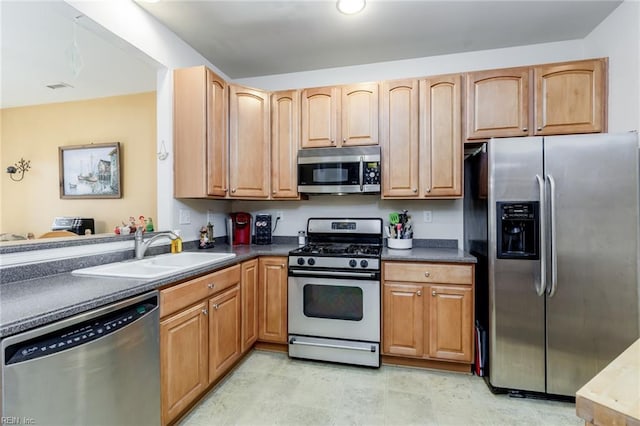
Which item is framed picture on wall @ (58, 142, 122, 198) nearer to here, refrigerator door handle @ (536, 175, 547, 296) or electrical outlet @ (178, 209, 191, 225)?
electrical outlet @ (178, 209, 191, 225)

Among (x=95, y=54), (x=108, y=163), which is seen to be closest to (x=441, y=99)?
(x=95, y=54)

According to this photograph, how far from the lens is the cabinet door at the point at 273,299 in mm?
2600

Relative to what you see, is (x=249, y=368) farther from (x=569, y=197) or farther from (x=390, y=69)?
(x=390, y=69)

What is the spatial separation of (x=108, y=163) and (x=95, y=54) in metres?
1.46

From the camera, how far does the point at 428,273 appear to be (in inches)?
92.4

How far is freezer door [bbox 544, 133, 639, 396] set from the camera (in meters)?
1.92

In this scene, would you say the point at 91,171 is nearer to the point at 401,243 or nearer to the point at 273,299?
the point at 273,299

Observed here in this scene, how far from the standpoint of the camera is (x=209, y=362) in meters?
1.97

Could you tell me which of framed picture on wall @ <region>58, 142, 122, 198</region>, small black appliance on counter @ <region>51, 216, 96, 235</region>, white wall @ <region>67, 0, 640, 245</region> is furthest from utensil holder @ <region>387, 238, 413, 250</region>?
small black appliance on counter @ <region>51, 216, 96, 235</region>

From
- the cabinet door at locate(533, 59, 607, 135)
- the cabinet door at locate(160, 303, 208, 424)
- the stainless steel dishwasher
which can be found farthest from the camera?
the cabinet door at locate(533, 59, 607, 135)

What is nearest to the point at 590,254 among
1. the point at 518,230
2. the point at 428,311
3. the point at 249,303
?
the point at 518,230

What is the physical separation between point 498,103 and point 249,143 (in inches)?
85.2

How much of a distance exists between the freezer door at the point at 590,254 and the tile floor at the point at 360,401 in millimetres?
369

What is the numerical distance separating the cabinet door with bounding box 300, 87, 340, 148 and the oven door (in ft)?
4.15
